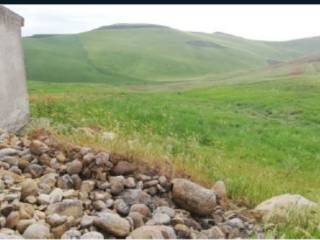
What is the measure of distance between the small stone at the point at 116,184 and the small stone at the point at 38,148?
3.81 feet

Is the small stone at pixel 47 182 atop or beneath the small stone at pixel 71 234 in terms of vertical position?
atop

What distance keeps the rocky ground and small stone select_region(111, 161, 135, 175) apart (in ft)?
0.04

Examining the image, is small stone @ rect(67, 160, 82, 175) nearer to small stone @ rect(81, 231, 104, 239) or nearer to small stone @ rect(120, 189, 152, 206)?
small stone @ rect(120, 189, 152, 206)

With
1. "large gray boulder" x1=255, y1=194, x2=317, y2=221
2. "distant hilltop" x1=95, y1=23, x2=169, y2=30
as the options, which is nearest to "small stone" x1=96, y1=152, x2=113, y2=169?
"large gray boulder" x1=255, y1=194, x2=317, y2=221

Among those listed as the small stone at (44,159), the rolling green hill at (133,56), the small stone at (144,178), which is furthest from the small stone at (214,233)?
the rolling green hill at (133,56)

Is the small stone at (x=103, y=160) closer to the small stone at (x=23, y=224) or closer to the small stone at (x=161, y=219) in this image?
the small stone at (x=161, y=219)

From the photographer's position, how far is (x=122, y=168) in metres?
7.54

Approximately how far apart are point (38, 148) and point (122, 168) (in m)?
1.24

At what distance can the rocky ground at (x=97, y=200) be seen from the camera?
19.6 feet

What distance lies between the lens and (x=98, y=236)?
19.0 ft

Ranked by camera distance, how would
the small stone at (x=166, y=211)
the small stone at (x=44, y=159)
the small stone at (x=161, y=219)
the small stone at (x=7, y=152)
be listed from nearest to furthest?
the small stone at (x=161, y=219) < the small stone at (x=166, y=211) < the small stone at (x=44, y=159) < the small stone at (x=7, y=152)

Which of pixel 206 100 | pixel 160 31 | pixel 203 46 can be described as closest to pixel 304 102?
pixel 206 100

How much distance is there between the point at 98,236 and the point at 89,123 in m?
7.47

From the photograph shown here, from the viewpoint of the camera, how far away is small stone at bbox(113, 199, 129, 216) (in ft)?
21.7
